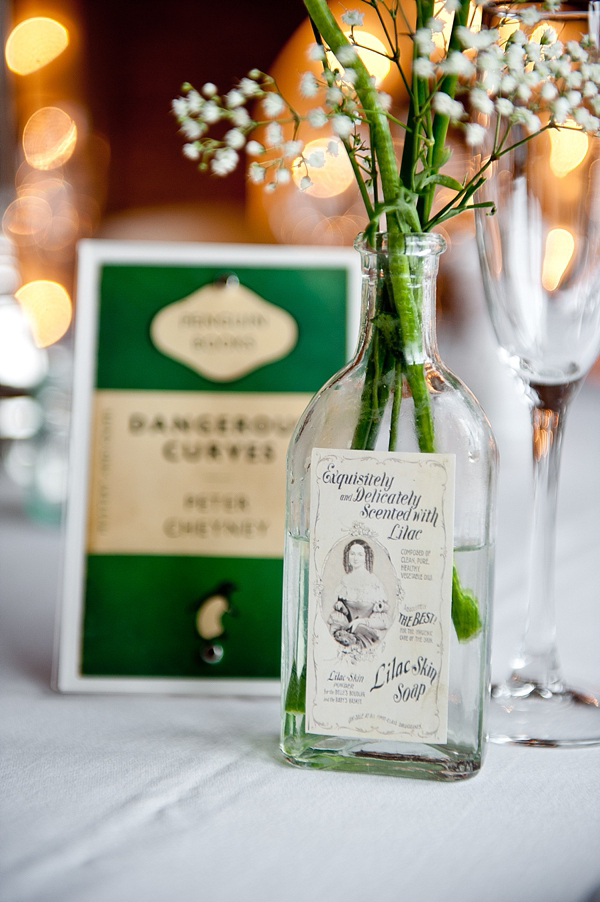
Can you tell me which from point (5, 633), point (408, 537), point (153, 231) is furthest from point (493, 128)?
point (153, 231)

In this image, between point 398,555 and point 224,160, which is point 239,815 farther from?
point 224,160

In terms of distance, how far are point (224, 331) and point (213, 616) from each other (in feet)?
0.64

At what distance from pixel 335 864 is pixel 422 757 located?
10 centimetres

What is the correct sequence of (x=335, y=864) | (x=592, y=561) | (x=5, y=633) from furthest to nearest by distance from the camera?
1. (x=592, y=561)
2. (x=5, y=633)
3. (x=335, y=864)

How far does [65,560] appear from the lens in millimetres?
566

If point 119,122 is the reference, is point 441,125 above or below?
below

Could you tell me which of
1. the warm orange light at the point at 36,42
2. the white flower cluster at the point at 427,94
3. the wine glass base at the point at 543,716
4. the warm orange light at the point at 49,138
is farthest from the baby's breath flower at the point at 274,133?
the warm orange light at the point at 36,42

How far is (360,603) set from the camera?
1.43 feet

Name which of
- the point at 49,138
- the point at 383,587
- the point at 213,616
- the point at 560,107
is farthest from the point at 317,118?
the point at 49,138

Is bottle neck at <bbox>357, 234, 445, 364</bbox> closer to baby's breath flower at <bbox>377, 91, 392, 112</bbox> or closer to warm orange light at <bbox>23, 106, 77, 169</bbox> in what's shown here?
baby's breath flower at <bbox>377, 91, 392, 112</bbox>

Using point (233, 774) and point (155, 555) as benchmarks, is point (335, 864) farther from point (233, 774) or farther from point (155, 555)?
point (155, 555)

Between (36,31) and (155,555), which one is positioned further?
(36,31)

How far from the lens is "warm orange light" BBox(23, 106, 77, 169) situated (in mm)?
A: 3199

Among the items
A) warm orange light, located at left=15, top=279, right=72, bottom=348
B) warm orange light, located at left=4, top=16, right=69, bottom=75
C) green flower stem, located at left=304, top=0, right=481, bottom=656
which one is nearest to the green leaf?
green flower stem, located at left=304, top=0, right=481, bottom=656
